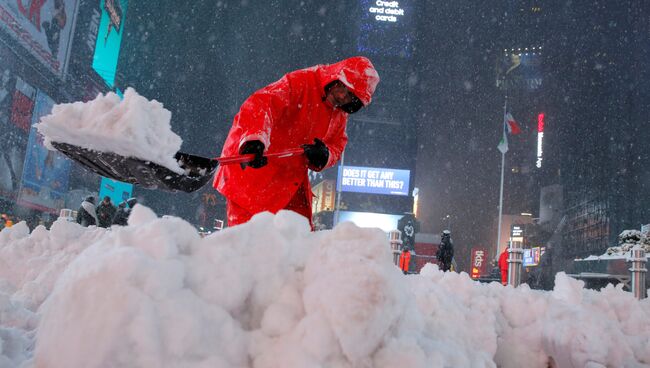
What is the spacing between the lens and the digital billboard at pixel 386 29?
36.0 meters

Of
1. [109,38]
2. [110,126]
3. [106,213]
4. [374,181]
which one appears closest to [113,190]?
[109,38]

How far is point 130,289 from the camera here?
1.13 m

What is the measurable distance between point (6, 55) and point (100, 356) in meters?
21.8

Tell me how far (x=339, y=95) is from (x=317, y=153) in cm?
56

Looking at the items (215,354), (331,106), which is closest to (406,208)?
(331,106)

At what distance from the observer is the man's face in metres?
3.38

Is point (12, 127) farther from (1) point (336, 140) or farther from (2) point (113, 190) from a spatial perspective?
(1) point (336, 140)

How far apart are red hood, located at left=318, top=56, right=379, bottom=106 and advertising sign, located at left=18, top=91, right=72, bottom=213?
766 inches

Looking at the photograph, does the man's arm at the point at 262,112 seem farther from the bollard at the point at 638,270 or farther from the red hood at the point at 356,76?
the bollard at the point at 638,270

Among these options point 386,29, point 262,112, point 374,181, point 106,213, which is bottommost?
point 106,213

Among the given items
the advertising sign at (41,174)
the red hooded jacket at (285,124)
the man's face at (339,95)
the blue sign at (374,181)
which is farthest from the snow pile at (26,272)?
A: the blue sign at (374,181)

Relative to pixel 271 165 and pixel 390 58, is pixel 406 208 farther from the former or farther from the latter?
pixel 271 165

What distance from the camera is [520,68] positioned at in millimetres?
55219

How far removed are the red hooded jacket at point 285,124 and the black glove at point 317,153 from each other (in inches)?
5.3
